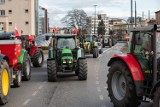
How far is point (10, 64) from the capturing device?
1266 cm

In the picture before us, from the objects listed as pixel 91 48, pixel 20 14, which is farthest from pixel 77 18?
pixel 91 48

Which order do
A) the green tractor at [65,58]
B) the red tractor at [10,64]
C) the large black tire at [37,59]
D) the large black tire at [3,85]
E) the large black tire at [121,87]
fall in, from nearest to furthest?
the large black tire at [121,87]
the large black tire at [3,85]
the red tractor at [10,64]
the green tractor at [65,58]
the large black tire at [37,59]

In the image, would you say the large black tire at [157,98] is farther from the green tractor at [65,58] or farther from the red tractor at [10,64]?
the green tractor at [65,58]

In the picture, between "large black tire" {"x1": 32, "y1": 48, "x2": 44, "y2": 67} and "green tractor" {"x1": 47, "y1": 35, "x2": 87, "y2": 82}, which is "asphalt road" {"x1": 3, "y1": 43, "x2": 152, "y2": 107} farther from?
"large black tire" {"x1": 32, "y1": 48, "x2": 44, "y2": 67}

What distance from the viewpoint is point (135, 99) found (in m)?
8.84

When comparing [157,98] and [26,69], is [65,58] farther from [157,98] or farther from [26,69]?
[157,98]

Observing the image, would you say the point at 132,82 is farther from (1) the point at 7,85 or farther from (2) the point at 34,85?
(2) the point at 34,85

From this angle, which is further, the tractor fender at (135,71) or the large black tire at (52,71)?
the large black tire at (52,71)

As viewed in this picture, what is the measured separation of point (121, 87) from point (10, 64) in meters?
4.37

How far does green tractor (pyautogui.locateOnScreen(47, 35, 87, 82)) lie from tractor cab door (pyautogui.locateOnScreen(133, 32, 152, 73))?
21.8 ft

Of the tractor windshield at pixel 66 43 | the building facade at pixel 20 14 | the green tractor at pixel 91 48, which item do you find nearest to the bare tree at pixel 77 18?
the building facade at pixel 20 14

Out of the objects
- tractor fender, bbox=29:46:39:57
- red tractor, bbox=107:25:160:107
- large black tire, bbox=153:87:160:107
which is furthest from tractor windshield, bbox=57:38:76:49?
large black tire, bbox=153:87:160:107

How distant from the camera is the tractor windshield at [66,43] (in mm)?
17203

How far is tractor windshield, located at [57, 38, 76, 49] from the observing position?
17.2 m
